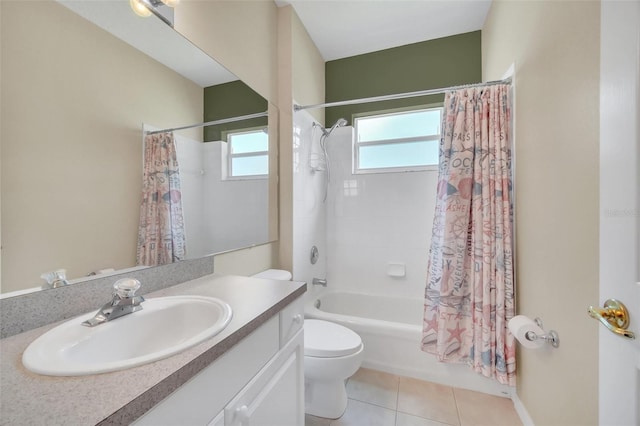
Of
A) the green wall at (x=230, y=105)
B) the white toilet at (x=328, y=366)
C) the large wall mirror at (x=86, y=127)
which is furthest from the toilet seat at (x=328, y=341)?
the green wall at (x=230, y=105)

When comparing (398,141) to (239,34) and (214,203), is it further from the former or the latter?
(214,203)

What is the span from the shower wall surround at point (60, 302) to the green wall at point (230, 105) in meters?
0.74

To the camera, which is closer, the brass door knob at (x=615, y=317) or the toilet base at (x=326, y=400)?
the brass door knob at (x=615, y=317)

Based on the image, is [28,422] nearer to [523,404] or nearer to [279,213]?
[279,213]

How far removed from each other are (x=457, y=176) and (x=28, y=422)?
75.3 inches

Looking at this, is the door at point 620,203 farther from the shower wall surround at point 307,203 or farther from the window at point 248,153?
the shower wall surround at point 307,203

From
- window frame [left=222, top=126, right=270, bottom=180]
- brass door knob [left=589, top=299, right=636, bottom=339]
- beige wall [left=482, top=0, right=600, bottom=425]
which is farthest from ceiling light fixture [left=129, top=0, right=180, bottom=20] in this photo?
brass door knob [left=589, top=299, right=636, bottom=339]

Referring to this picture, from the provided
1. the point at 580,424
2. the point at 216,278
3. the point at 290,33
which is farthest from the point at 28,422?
the point at 290,33

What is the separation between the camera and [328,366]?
140 cm

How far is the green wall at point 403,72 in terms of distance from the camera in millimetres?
2314

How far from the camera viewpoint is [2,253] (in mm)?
673

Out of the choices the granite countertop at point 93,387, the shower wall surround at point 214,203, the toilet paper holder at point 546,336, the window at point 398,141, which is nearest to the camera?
the granite countertop at point 93,387

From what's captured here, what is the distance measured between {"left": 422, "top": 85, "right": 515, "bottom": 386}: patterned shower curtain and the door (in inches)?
38.1

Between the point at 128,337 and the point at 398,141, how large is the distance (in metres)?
2.46
